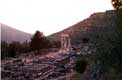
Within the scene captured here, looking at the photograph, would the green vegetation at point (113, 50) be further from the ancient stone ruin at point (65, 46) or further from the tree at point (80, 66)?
the ancient stone ruin at point (65, 46)

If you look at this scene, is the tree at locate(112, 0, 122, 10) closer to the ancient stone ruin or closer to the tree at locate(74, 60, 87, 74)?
the tree at locate(74, 60, 87, 74)

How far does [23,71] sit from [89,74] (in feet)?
24.2

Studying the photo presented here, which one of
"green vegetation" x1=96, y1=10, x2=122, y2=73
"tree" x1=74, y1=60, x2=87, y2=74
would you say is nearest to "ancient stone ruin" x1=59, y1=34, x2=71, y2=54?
"tree" x1=74, y1=60, x2=87, y2=74

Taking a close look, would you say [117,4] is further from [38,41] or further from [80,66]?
[38,41]

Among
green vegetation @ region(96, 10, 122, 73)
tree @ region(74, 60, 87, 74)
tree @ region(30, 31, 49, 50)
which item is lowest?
tree @ region(74, 60, 87, 74)

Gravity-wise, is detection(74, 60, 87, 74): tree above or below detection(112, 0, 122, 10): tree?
below

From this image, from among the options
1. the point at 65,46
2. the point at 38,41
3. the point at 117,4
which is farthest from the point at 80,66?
the point at 38,41

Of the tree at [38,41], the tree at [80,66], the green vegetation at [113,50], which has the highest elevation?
the tree at [38,41]

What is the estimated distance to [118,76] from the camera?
48.9 feet

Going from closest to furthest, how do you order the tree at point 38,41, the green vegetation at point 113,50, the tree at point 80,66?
the green vegetation at point 113,50 < the tree at point 80,66 < the tree at point 38,41

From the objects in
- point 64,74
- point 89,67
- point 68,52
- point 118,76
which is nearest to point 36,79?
point 64,74

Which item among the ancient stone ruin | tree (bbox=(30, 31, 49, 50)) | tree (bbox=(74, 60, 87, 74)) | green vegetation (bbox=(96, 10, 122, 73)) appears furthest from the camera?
tree (bbox=(30, 31, 49, 50))

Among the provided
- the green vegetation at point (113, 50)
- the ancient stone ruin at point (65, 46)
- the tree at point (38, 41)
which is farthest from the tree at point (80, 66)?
the tree at point (38, 41)

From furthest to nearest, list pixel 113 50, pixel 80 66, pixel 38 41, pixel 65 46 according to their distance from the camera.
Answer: pixel 38 41 → pixel 65 46 → pixel 80 66 → pixel 113 50
